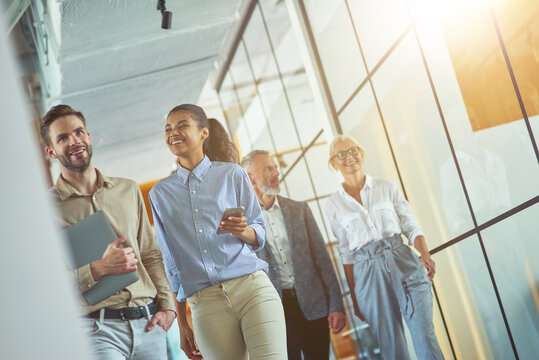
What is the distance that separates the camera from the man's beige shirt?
8.41 ft

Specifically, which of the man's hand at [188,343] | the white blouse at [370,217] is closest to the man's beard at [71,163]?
the man's hand at [188,343]

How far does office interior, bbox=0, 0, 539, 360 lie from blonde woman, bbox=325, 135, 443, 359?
0.23 ft

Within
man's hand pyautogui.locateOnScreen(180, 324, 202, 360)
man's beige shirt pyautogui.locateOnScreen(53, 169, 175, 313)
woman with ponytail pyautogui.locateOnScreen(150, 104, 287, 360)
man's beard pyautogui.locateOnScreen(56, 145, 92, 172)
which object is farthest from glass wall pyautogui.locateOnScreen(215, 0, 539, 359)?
man's hand pyautogui.locateOnScreen(180, 324, 202, 360)

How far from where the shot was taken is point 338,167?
145 inches

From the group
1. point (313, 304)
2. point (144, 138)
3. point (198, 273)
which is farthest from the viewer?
point (313, 304)

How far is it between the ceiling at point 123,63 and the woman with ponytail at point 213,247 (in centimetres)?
14

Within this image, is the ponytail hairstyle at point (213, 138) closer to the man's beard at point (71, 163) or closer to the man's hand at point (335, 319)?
the man's beard at point (71, 163)

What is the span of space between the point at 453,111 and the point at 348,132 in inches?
41.9

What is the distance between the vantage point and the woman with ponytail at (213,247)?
2.68 meters

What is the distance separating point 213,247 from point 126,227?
16.5 inches

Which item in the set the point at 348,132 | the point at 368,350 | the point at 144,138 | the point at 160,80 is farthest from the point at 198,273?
the point at 348,132

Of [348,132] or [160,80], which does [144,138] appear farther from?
[348,132]

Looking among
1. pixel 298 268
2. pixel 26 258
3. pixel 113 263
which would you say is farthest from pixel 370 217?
pixel 26 258

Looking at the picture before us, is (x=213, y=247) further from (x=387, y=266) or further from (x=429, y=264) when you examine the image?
(x=429, y=264)
